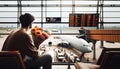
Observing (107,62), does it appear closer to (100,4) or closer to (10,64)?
(10,64)

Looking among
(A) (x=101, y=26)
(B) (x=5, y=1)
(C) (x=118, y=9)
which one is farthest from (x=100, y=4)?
(B) (x=5, y=1)

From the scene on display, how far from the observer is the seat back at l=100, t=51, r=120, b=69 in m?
1.95

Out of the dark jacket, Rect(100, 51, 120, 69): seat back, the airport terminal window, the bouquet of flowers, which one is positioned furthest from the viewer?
the airport terminal window

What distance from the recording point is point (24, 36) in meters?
2.63

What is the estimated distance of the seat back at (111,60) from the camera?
195cm

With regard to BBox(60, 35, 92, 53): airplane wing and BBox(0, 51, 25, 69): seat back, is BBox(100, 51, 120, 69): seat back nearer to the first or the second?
BBox(0, 51, 25, 69): seat back

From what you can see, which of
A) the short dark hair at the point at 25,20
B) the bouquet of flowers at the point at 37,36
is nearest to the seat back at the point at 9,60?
the short dark hair at the point at 25,20

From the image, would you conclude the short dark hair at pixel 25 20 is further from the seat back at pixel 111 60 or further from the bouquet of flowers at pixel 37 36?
the seat back at pixel 111 60

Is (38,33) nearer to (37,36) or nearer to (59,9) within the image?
(37,36)

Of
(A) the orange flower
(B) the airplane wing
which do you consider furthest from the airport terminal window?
(A) the orange flower

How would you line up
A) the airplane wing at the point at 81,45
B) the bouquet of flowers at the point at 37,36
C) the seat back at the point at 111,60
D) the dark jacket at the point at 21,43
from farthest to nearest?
1. the airplane wing at the point at 81,45
2. the bouquet of flowers at the point at 37,36
3. the dark jacket at the point at 21,43
4. the seat back at the point at 111,60

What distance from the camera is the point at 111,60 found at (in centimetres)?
198

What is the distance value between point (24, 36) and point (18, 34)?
77mm

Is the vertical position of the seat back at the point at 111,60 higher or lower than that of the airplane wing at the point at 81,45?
higher
